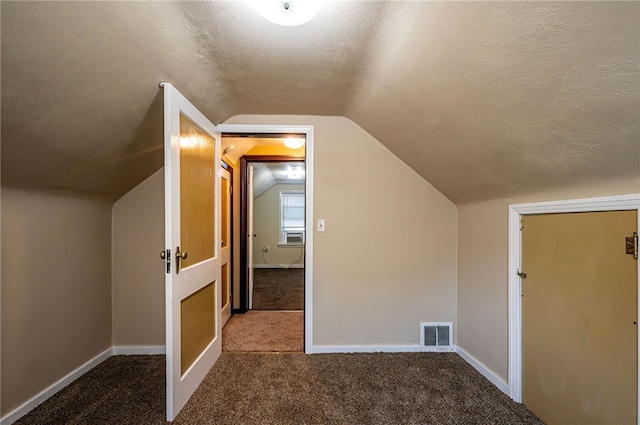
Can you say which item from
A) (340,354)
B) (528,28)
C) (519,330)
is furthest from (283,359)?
(528,28)

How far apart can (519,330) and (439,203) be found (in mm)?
1047

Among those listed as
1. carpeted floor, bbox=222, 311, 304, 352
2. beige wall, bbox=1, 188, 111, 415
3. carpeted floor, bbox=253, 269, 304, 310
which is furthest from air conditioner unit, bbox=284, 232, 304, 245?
beige wall, bbox=1, 188, 111, 415

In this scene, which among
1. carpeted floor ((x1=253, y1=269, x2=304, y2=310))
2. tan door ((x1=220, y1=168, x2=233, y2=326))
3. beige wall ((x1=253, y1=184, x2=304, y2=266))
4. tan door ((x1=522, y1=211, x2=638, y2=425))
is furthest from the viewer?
beige wall ((x1=253, y1=184, x2=304, y2=266))

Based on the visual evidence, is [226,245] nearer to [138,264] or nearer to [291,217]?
[138,264]

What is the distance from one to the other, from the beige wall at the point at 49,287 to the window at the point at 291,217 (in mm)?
4483

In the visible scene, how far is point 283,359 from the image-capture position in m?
2.14

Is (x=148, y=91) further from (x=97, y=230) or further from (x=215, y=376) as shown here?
(x=215, y=376)

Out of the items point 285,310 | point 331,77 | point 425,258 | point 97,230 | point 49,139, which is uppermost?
point 331,77

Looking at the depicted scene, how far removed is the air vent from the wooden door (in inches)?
66.1

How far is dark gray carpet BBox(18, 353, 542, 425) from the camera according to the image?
1510 mm

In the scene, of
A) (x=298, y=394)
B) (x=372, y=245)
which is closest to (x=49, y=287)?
(x=298, y=394)

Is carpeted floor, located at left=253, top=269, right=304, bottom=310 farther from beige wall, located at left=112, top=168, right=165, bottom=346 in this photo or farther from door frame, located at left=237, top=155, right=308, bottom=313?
beige wall, located at left=112, top=168, right=165, bottom=346

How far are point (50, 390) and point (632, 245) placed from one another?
3.10 metres

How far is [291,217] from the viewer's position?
6.61 meters
